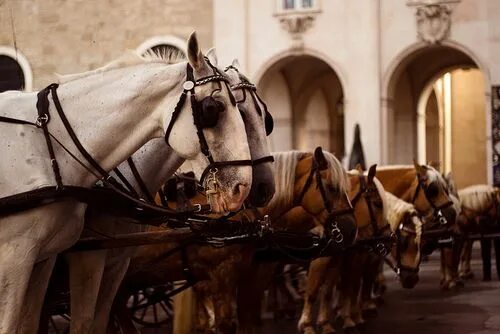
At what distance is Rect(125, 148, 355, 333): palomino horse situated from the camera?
8.42 meters

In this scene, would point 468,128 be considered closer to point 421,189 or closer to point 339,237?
point 421,189

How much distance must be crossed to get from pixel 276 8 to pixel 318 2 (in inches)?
41.7

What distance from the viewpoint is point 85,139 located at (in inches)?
227

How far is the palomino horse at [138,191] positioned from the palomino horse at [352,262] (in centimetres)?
445

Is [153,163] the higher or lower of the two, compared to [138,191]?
higher

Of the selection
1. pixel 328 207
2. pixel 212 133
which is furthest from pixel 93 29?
pixel 212 133

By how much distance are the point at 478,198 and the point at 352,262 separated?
9213 millimetres

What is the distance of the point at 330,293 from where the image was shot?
11359mm

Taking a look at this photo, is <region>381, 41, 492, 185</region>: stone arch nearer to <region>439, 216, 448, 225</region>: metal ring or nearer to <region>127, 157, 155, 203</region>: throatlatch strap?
<region>439, 216, 448, 225</region>: metal ring

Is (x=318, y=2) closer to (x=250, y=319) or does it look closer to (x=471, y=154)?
(x=471, y=154)

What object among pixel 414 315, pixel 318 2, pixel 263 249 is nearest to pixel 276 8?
pixel 318 2

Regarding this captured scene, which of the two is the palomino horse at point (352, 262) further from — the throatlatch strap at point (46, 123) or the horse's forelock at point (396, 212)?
the throatlatch strap at point (46, 123)

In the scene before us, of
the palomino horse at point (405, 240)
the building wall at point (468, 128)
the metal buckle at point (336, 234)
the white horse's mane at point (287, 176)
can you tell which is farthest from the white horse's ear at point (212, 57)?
the building wall at point (468, 128)

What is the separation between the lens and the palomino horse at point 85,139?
17.7 ft
